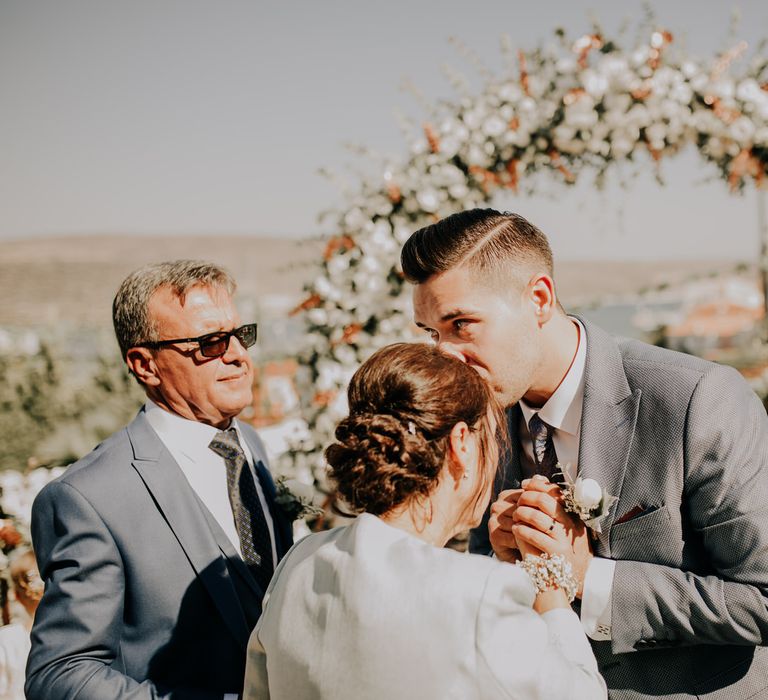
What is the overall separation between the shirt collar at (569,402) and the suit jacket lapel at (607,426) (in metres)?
0.12

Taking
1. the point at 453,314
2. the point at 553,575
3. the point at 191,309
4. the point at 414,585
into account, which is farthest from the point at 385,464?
the point at 191,309

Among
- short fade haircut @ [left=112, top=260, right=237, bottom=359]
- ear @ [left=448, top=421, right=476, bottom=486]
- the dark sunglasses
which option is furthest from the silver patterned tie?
short fade haircut @ [left=112, top=260, right=237, bottom=359]

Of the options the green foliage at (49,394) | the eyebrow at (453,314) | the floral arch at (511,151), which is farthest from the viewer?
the green foliage at (49,394)

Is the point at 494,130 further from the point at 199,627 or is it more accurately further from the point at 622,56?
the point at 199,627

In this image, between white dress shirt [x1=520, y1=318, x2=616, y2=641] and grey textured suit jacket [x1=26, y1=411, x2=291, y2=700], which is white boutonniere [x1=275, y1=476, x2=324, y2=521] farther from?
white dress shirt [x1=520, y1=318, x2=616, y2=641]

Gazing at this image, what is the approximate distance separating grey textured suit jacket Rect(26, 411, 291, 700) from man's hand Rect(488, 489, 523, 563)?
872 millimetres

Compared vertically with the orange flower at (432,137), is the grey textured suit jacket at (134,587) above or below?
below

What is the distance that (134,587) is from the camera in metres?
2.10

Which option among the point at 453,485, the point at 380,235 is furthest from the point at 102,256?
the point at 453,485

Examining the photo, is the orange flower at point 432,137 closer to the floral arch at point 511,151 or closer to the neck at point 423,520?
the floral arch at point 511,151

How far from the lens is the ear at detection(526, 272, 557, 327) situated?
242 cm

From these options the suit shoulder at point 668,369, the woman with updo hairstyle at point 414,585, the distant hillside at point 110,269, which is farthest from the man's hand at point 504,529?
the distant hillside at point 110,269

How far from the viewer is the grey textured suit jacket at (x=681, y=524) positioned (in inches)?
75.9

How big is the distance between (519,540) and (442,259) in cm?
102
